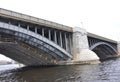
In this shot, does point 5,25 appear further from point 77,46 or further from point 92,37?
point 92,37

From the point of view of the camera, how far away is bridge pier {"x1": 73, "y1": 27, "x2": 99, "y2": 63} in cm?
4583

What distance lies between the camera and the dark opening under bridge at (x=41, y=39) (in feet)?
120

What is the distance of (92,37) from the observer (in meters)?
58.9

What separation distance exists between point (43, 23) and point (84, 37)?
1271 cm

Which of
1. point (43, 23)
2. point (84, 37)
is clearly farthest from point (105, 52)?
point (43, 23)

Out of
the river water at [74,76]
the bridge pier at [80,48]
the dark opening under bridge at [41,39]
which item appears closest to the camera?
the river water at [74,76]

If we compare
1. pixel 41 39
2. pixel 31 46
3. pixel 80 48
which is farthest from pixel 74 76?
pixel 80 48

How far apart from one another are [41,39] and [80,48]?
1178 cm

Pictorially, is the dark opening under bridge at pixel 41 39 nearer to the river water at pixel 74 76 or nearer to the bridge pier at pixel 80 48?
the bridge pier at pixel 80 48

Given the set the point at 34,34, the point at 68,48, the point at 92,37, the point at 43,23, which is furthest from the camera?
the point at 92,37

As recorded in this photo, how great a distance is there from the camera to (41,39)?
3975 cm

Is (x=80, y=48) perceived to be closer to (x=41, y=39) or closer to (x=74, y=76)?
(x=41, y=39)

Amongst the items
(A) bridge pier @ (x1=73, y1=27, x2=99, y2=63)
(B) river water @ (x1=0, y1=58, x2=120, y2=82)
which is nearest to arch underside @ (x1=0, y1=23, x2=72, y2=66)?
(A) bridge pier @ (x1=73, y1=27, x2=99, y2=63)

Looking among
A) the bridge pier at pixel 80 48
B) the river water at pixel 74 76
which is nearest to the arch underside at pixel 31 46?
the bridge pier at pixel 80 48
